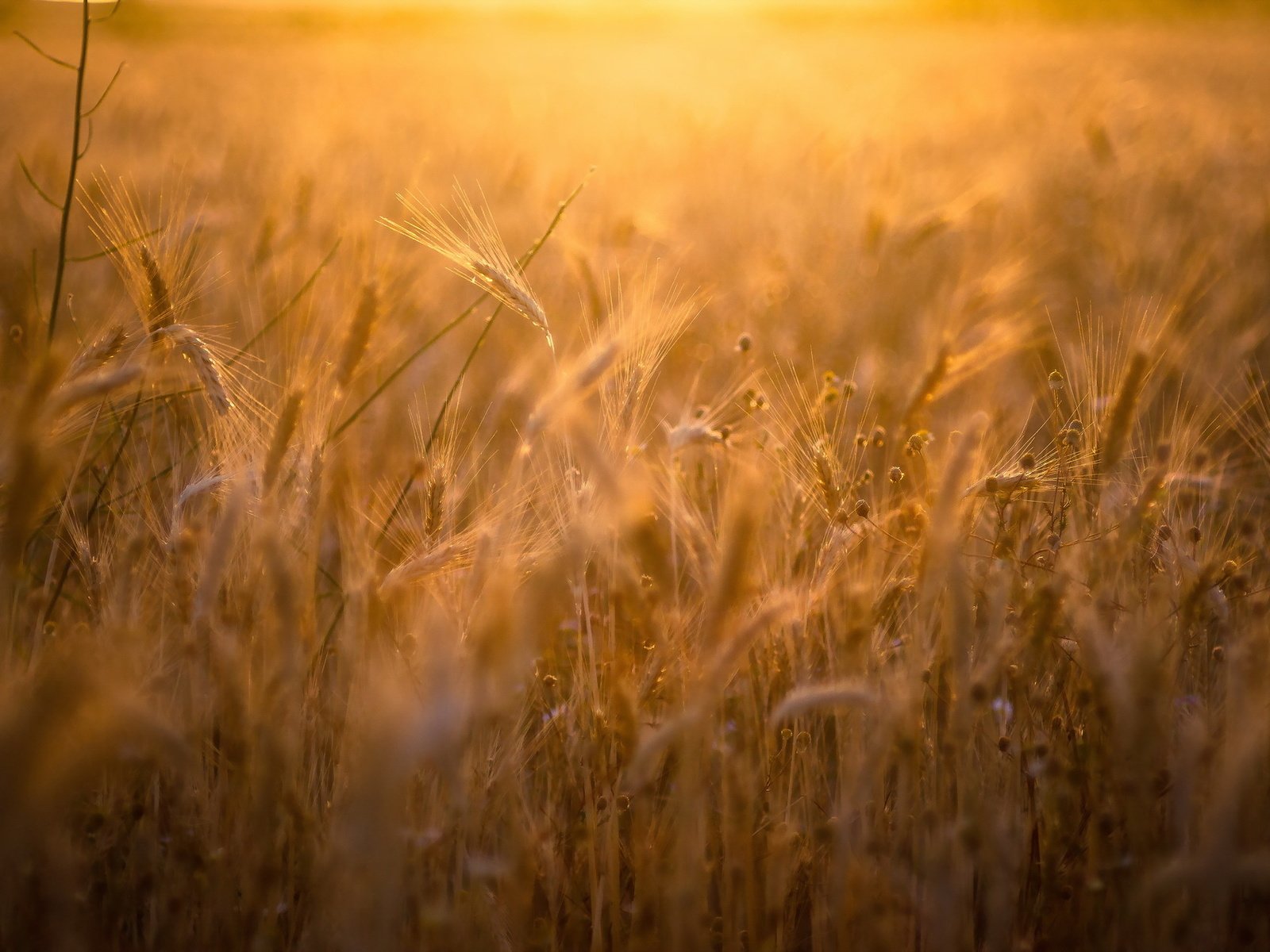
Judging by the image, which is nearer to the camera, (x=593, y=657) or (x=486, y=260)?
(x=593, y=657)

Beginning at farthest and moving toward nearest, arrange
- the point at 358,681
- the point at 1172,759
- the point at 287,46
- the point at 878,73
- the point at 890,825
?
the point at 287,46
the point at 878,73
the point at 890,825
the point at 1172,759
the point at 358,681

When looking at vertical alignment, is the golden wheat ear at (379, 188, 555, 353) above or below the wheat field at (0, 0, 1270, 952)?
above

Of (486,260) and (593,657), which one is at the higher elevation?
(486,260)

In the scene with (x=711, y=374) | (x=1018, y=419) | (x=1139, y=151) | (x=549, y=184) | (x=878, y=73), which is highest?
(x=878, y=73)

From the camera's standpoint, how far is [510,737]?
129 centimetres

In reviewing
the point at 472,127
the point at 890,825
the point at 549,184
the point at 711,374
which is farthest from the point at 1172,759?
the point at 472,127

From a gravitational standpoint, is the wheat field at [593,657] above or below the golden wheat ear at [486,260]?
below

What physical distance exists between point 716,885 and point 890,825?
284 mm

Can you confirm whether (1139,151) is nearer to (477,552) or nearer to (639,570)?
(639,570)

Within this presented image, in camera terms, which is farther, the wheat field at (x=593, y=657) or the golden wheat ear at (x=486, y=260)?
the golden wheat ear at (x=486, y=260)

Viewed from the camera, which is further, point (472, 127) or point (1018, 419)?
point (472, 127)

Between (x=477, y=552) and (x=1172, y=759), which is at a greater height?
(x=477, y=552)

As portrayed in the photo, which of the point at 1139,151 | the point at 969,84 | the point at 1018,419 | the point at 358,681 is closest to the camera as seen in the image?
the point at 358,681

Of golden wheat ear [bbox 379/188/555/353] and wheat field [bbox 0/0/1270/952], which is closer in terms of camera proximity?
wheat field [bbox 0/0/1270/952]
